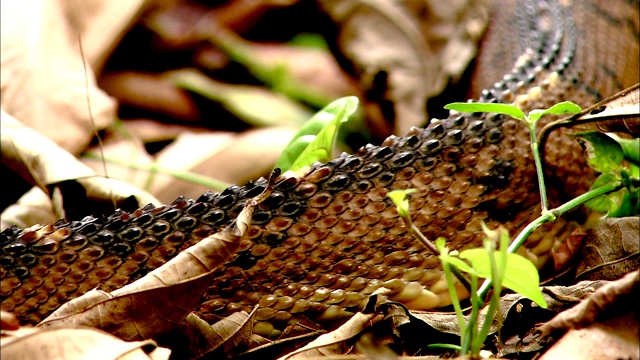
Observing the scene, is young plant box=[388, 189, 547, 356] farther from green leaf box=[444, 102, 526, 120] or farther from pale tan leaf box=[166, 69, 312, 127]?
pale tan leaf box=[166, 69, 312, 127]

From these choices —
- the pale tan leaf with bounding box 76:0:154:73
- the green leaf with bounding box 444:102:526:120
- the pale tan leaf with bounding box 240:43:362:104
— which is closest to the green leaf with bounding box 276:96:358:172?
the green leaf with bounding box 444:102:526:120

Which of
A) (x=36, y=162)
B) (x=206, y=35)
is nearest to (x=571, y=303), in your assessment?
(x=36, y=162)

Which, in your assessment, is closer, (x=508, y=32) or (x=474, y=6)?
(x=508, y=32)

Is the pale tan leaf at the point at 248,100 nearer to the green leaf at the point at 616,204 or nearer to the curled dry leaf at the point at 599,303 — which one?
the green leaf at the point at 616,204

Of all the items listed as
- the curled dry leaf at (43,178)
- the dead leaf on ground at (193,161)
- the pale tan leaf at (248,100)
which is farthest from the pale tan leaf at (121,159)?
the pale tan leaf at (248,100)

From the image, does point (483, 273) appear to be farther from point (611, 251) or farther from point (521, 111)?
point (611, 251)

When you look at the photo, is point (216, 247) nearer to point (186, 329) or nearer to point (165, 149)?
point (186, 329)
